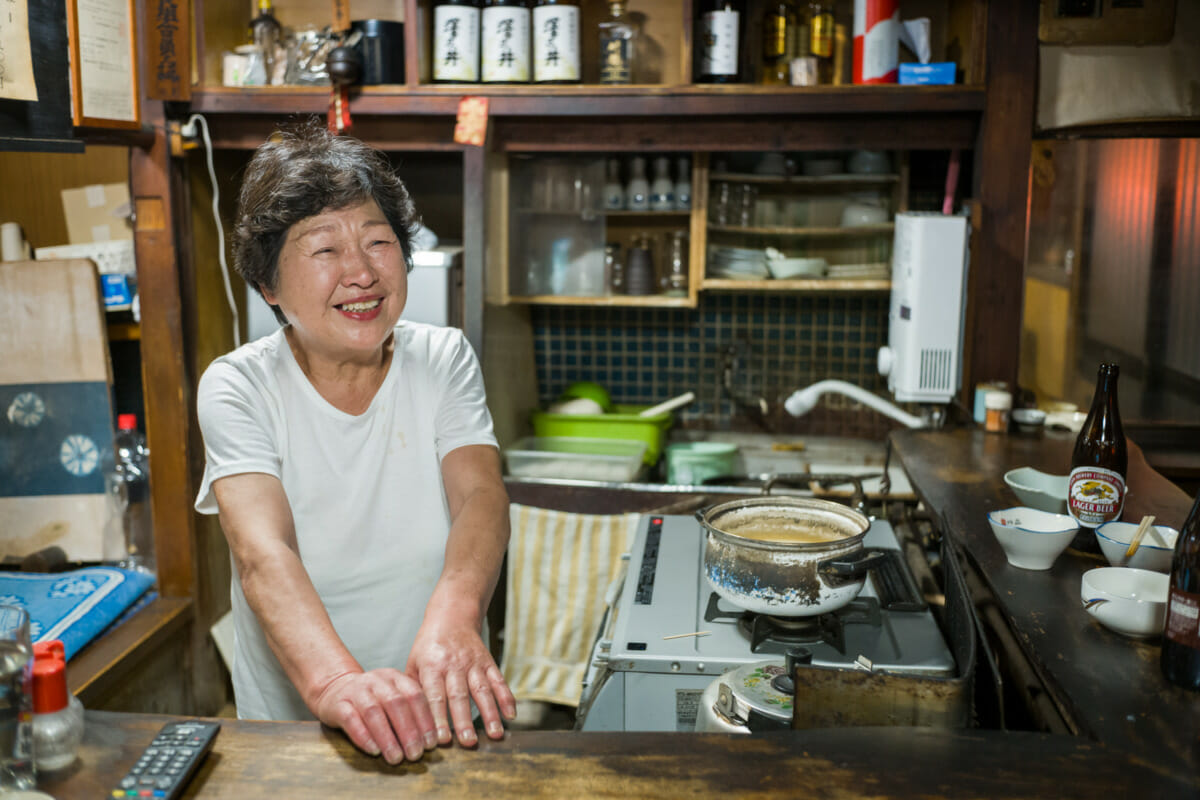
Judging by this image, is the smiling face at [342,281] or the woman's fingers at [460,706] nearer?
the woman's fingers at [460,706]

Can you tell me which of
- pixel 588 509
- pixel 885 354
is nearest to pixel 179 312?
pixel 588 509

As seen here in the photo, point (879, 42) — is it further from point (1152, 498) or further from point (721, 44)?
point (1152, 498)

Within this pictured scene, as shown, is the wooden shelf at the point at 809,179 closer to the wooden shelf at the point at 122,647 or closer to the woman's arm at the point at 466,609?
the woman's arm at the point at 466,609

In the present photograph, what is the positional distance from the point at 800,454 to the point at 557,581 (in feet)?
4.05

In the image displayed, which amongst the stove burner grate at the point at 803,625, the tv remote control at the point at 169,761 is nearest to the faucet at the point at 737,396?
the stove burner grate at the point at 803,625

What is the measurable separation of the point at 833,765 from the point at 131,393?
3.37m

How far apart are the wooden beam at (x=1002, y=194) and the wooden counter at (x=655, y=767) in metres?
2.14

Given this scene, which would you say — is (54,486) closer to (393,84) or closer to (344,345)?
(393,84)

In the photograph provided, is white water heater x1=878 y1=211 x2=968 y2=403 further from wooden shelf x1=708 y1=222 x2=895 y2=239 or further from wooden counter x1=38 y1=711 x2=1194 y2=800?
wooden counter x1=38 y1=711 x2=1194 y2=800

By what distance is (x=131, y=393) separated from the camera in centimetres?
379

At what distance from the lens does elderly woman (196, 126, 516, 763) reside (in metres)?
1.66

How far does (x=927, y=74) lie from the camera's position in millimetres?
3104

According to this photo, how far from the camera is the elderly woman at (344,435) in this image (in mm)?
1661

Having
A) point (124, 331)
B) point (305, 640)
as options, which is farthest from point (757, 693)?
point (124, 331)
